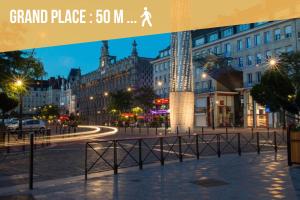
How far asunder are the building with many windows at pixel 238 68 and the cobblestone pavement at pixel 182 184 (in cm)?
4431

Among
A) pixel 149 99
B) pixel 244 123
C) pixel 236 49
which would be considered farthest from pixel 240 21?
pixel 149 99

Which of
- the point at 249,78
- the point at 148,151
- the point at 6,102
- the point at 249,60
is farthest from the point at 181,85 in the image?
the point at 249,60

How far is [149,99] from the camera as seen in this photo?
83.9 m

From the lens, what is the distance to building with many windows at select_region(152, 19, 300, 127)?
59.3 meters

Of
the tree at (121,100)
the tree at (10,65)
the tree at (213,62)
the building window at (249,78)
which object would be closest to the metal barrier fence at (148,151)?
the tree at (10,65)

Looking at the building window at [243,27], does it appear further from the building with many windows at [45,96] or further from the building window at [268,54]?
the building with many windows at [45,96]

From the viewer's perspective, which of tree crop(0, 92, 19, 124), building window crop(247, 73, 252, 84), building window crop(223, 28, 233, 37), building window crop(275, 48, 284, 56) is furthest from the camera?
building window crop(223, 28, 233, 37)

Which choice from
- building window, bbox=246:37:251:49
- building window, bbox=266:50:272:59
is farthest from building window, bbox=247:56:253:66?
building window, bbox=266:50:272:59

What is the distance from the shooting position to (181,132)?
39.0 meters

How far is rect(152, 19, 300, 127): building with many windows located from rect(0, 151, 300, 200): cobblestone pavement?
44.3 metres

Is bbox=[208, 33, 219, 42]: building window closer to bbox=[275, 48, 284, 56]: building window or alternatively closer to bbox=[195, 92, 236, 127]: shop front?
bbox=[195, 92, 236, 127]: shop front

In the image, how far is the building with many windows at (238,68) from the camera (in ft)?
194

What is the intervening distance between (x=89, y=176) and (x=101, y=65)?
116470 millimetres

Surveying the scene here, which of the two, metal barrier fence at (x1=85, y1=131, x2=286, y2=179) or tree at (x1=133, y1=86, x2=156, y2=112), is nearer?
metal barrier fence at (x1=85, y1=131, x2=286, y2=179)
